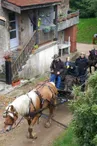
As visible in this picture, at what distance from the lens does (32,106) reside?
32.0 feet

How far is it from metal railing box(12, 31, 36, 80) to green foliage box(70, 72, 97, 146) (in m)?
8.71

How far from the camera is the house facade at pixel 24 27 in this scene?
54.2ft

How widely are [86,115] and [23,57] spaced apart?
33.4 feet

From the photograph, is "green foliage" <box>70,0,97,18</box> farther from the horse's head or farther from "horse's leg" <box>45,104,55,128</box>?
the horse's head

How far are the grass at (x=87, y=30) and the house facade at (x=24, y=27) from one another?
10.1 meters

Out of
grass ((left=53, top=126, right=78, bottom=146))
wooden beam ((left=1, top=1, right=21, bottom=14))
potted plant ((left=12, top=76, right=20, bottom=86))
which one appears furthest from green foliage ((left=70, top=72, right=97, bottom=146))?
wooden beam ((left=1, top=1, right=21, bottom=14))

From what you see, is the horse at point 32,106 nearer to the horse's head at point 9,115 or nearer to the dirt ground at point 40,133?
the horse's head at point 9,115

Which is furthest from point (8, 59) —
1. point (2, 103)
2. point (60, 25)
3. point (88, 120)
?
point (88, 120)

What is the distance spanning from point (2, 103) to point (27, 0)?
6.71 m

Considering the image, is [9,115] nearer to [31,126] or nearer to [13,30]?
[31,126]

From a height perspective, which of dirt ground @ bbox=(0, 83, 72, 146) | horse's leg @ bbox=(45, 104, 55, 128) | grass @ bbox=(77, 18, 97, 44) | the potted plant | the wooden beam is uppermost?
the wooden beam

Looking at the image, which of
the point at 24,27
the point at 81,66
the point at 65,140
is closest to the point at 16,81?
the point at 81,66

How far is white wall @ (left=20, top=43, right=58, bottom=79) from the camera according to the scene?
17534 mm

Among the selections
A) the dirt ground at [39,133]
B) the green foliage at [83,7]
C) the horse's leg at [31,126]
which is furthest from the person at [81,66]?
the green foliage at [83,7]
